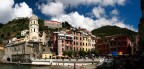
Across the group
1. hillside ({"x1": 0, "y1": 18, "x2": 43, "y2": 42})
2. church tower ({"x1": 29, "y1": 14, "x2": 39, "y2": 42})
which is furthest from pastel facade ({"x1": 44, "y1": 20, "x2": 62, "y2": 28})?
church tower ({"x1": 29, "y1": 14, "x2": 39, "y2": 42})

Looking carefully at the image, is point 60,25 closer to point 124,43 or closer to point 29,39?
point 29,39

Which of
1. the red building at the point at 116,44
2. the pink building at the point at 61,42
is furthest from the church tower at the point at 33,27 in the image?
the red building at the point at 116,44

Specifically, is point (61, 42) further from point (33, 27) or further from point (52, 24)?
point (52, 24)

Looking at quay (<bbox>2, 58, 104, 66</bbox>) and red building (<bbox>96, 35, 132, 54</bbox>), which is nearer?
quay (<bbox>2, 58, 104, 66</bbox>)

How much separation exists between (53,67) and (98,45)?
119ft

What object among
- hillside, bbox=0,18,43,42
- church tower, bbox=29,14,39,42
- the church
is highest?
hillside, bbox=0,18,43,42

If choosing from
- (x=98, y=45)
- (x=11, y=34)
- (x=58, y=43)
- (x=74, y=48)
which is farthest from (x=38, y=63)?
(x=11, y=34)

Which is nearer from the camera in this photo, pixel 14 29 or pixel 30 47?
pixel 30 47

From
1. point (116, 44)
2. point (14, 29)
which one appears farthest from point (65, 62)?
point (14, 29)

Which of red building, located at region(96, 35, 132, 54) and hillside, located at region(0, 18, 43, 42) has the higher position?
hillside, located at region(0, 18, 43, 42)

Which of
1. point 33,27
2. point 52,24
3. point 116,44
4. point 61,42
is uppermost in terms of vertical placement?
point 52,24

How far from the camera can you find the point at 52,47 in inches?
4063

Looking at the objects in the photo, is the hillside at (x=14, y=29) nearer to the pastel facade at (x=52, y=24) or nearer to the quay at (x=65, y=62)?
the pastel facade at (x=52, y=24)

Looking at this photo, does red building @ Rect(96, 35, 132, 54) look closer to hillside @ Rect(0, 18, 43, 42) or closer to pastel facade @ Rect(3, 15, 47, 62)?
pastel facade @ Rect(3, 15, 47, 62)
